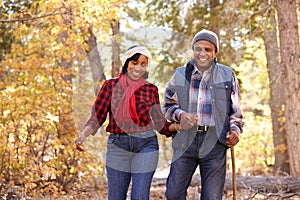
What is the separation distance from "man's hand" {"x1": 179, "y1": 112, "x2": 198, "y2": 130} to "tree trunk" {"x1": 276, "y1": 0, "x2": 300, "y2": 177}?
14.9ft

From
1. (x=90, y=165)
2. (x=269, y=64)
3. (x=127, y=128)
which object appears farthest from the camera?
(x=269, y=64)

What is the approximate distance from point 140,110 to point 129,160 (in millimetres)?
401

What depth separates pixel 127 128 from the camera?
3512mm

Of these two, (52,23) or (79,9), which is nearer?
(79,9)

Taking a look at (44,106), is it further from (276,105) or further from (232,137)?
(276,105)

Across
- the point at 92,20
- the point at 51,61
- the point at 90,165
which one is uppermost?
the point at 92,20

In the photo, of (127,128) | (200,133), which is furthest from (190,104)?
(127,128)

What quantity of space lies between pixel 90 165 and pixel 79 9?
240 cm

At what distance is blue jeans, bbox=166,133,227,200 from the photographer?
350cm

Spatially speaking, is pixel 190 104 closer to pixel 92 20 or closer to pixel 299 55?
pixel 92 20

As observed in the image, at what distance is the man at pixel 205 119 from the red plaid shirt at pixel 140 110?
110mm

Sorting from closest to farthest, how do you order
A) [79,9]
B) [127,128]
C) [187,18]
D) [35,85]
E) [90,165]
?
[127,128] → [79,9] → [35,85] → [90,165] → [187,18]

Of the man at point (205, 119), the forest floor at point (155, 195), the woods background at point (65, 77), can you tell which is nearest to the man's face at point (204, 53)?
the man at point (205, 119)

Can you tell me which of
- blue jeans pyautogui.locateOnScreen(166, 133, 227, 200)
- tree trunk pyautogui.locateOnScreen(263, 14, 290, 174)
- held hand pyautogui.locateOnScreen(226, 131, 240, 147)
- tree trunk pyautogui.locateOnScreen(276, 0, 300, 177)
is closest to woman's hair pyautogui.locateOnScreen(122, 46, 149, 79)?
blue jeans pyautogui.locateOnScreen(166, 133, 227, 200)
